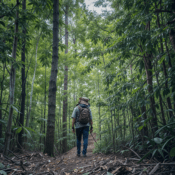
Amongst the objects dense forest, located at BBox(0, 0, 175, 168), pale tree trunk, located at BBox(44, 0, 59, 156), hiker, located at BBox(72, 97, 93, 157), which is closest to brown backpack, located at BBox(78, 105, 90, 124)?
hiker, located at BBox(72, 97, 93, 157)

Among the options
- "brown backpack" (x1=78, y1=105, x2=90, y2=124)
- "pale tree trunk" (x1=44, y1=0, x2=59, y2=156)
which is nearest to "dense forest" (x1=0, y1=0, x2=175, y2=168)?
"pale tree trunk" (x1=44, y1=0, x2=59, y2=156)

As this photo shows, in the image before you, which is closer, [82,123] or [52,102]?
[82,123]

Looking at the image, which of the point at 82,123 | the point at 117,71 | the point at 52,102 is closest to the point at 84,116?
the point at 82,123

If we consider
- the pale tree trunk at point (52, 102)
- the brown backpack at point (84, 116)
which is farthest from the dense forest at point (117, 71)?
the brown backpack at point (84, 116)

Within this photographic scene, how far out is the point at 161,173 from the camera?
4.75ft

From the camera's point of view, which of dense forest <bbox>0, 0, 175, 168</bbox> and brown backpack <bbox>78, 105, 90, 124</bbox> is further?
brown backpack <bbox>78, 105, 90, 124</bbox>

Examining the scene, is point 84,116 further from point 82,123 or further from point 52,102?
point 52,102

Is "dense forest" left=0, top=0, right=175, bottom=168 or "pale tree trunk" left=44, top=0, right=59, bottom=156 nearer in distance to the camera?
"dense forest" left=0, top=0, right=175, bottom=168

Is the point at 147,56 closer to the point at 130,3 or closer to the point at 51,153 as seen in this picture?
the point at 130,3

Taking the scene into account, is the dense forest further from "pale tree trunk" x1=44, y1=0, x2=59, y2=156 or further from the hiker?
the hiker

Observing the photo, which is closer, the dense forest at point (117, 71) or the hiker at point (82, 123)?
the dense forest at point (117, 71)

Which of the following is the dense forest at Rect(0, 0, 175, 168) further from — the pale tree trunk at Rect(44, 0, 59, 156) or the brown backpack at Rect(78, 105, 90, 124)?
the brown backpack at Rect(78, 105, 90, 124)

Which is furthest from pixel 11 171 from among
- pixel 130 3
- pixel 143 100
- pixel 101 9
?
pixel 101 9

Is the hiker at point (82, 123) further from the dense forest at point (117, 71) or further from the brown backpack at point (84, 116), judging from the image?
the dense forest at point (117, 71)
